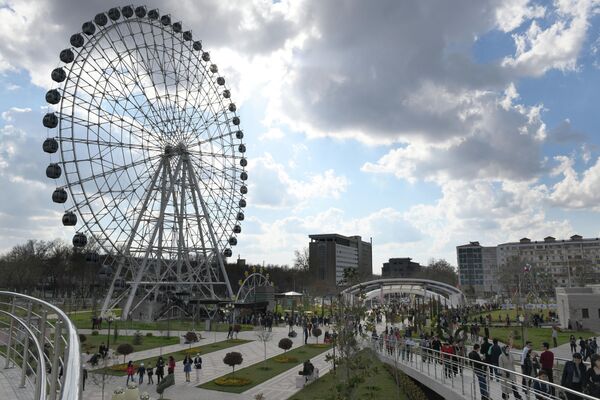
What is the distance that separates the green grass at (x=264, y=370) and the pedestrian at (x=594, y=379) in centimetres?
1854

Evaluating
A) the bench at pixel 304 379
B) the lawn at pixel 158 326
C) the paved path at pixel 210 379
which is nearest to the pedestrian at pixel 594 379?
the paved path at pixel 210 379

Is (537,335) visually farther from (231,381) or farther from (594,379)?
(594,379)

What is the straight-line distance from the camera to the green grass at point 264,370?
2697 cm

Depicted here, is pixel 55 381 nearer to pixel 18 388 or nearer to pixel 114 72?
pixel 18 388

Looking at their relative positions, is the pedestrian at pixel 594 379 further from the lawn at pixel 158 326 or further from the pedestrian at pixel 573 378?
the lawn at pixel 158 326

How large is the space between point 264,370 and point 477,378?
2002 cm

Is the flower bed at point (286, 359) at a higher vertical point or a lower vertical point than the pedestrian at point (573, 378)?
lower

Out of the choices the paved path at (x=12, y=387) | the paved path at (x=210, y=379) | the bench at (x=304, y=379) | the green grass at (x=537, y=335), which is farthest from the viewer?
the green grass at (x=537, y=335)

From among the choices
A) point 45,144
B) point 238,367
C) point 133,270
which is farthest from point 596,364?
point 133,270

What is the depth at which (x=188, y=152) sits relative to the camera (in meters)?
55.3

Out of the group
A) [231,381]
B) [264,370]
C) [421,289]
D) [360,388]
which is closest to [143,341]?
[264,370]

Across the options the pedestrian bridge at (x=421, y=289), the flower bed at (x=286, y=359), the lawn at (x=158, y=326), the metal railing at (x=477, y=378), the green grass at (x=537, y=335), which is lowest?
the flower bed at (x=286, y=359)

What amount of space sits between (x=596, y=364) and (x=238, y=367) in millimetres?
25731

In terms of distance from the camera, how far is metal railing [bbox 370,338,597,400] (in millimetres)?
11766
